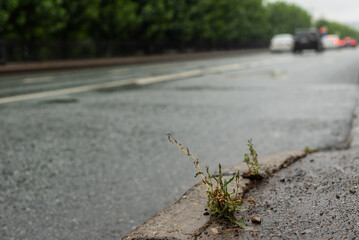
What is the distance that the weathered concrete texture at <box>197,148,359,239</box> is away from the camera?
78.2 inches

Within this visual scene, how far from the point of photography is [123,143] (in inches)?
175

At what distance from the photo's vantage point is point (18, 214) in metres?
2.67

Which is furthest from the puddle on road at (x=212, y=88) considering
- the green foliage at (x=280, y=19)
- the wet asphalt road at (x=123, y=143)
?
the green foliage at (x=280, y=19)

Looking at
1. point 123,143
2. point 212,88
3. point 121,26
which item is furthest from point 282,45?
point 123,143

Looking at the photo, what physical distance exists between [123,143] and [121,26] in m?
20.2

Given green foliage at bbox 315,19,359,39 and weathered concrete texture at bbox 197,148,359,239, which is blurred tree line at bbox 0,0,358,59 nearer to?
weathered concrete texture at bbox 197,148,359,239

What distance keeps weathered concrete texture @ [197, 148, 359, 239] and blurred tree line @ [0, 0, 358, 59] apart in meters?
16.1

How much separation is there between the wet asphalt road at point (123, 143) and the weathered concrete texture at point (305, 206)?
2.21 ft

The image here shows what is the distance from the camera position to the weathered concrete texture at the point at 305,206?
6.51 ft

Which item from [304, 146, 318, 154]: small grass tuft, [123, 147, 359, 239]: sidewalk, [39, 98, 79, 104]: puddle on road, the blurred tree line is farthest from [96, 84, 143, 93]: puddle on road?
the blurred tree line

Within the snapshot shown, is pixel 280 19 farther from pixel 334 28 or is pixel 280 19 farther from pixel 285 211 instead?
pixel 334 28

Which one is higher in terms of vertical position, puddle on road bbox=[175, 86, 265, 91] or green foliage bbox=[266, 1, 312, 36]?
green foliage bbox=[266, 1, 312, 36]

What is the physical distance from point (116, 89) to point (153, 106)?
2.70 meters

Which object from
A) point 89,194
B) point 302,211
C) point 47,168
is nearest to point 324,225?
point 302,211
